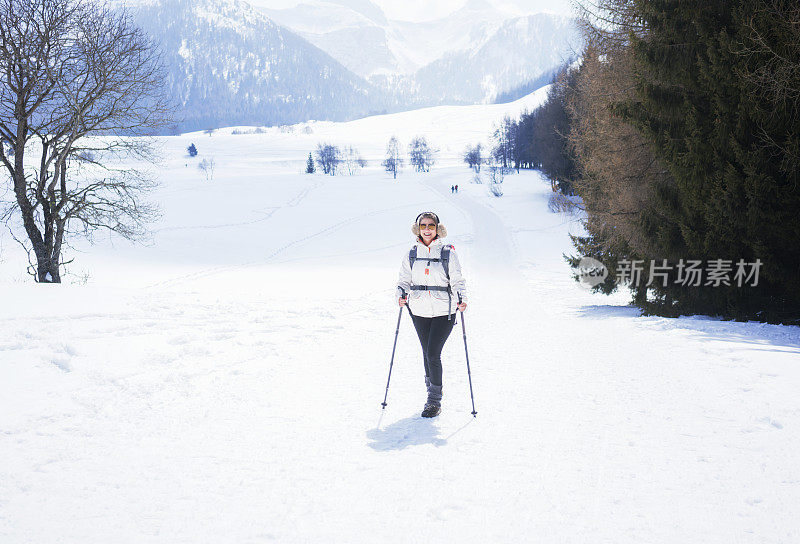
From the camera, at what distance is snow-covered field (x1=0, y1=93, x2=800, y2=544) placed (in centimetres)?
331

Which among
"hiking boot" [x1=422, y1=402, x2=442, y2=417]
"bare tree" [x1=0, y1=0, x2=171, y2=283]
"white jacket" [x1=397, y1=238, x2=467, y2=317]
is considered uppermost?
"bare tree" [x1=0, y1=0, x2=171, y2=283]

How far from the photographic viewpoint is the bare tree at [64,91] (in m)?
13.2

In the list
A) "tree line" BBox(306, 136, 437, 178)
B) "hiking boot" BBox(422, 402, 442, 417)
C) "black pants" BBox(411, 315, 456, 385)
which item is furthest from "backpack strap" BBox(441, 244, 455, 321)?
"tree line" BBox(306, 136, 437, 178)

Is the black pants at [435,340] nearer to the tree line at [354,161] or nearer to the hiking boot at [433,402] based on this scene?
the hiking boot at [433,402]

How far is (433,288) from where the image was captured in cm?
534

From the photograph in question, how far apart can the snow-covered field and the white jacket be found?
1.10 m

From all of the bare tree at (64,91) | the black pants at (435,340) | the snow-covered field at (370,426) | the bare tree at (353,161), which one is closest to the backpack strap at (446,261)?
the black pants at (435,340)

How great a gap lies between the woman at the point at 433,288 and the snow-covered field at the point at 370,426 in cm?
49

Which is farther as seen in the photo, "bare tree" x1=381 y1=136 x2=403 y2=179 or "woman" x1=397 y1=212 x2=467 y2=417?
"bare tree" x1=381 y1=136 x2=403 y2=179

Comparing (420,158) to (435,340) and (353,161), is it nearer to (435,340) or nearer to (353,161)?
(353,161)

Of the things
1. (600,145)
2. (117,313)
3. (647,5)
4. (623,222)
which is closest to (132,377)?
(117,313)

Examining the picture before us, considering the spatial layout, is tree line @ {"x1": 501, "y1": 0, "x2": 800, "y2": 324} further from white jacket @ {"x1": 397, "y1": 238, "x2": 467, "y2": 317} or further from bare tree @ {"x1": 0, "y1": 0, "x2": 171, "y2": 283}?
bare tree @ {"x1": 0, "y1": 0, "x2": 171, "y2": 283}

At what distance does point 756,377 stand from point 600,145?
28.4 feet

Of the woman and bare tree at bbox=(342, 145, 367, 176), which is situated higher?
bare tree at bbox=(342, 145, 367, 176)
